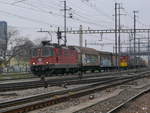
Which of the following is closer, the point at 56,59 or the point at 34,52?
the point at 56,59

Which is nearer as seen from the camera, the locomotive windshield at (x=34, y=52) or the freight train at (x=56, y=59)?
the freight train at (x=56, y=59)

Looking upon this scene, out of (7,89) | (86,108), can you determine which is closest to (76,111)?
(86,108)

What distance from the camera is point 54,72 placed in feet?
123

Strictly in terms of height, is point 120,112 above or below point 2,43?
below

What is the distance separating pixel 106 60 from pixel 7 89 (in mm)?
40656

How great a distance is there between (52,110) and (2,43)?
6662 centimetres

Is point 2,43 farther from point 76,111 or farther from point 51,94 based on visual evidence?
point 76,111

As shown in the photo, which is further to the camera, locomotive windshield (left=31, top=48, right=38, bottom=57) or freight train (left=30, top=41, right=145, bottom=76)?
locomotive windshield (left=31, top=48, right=38, bottom=57)

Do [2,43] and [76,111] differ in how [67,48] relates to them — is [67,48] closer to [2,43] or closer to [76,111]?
[76,111]

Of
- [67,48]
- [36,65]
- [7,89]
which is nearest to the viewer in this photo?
[7,89]

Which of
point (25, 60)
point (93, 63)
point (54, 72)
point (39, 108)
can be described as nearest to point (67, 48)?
point (54, 72)

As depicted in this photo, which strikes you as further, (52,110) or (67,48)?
(67,48)

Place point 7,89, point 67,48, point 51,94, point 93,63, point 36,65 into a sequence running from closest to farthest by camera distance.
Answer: point 51,94 < point 7,89 < point 36,65 < point 67,48 < point 93,63

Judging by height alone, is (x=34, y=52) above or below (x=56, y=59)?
above
